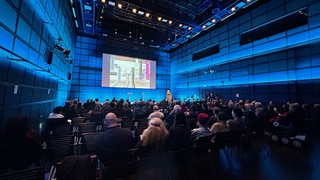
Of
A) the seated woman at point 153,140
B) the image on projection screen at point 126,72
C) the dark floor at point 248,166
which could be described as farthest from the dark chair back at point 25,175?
the image on projection screen at point 126,72

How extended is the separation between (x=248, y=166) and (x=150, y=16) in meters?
12.1

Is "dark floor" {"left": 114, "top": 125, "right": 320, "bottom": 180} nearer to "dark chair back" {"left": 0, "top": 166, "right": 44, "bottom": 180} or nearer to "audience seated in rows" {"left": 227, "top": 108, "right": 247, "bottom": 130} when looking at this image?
"audience seated in rows" {"left": 227, "top": 108, "right": 247, "bottom": 130}

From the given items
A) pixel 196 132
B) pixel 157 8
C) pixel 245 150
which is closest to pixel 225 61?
pixel 157 8

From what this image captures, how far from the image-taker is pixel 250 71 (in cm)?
1202

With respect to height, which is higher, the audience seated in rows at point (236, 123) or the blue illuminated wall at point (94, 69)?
the blue illuminated wall at point (94, 69)

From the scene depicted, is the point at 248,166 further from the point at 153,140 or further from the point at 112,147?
the point at 112,147

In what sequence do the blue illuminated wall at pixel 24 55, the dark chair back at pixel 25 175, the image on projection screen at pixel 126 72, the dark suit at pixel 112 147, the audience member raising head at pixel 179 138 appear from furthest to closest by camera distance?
1. the image on projection screen at pixel 126 72
2. the blue illuminated wall at pixel 24 55
3. the audience member raising head at pixel 179 138
4. the dark suit at pixel 112 147
5. the dark chair back at pixel 25 175

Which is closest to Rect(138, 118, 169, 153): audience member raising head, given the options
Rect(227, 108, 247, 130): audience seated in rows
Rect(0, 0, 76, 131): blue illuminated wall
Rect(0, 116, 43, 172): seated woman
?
Rect(0, 116, 43, 172): seated woman

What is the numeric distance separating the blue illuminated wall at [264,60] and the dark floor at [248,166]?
6.53 m

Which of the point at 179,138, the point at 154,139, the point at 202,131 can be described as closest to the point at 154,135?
the point at 154,139

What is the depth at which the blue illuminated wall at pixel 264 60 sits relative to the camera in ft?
28.2

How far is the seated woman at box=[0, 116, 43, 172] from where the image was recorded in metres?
2.00

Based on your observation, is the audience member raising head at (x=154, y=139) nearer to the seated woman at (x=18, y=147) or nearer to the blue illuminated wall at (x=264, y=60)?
the seated woman at (x=18, y=147)

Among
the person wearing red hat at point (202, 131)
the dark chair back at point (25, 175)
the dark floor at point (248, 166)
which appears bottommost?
the dark floor at point (248, 166)
